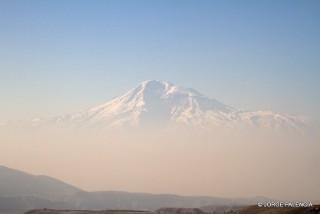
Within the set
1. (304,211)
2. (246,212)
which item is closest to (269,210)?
(246,212)

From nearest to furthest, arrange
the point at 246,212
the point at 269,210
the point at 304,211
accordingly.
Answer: the point at 304,211
the point at 269,210
the point at 246,212

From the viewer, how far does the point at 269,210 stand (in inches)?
6698

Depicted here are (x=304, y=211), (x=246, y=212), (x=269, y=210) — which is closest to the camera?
(x=304, y=211)

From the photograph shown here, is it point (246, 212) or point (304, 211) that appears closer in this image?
point (304, 211)

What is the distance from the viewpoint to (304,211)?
471ft

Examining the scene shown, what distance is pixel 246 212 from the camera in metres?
184

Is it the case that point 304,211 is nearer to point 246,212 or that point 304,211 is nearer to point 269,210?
point 269,210

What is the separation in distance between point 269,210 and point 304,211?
89.9 feet

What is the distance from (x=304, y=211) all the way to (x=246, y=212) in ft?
139

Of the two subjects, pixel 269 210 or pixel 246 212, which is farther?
pixel 246 212

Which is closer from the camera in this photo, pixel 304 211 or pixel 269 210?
pixel 304 211

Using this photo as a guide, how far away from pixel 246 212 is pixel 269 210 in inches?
596
